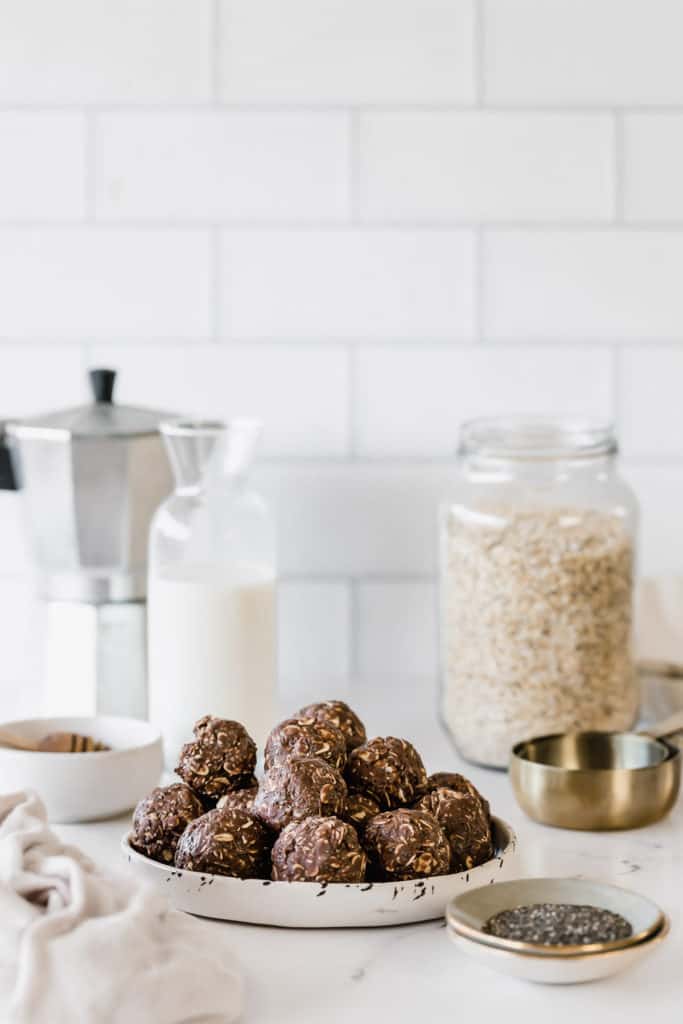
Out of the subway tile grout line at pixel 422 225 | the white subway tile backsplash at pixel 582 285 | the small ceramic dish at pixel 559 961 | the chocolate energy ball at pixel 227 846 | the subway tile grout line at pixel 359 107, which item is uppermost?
the subway tile grout line at pixel 359 107

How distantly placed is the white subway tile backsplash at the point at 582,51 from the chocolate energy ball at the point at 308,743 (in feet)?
2.60

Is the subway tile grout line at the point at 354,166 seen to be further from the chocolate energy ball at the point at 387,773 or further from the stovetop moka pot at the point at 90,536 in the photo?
the chocolate energy ball at the point at 387,773

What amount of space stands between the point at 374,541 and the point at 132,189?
0.44m

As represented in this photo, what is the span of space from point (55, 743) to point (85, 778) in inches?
2.2

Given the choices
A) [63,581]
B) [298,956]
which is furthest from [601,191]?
[298,956]

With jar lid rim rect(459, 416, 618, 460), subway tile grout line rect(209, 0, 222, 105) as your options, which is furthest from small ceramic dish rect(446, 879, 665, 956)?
subway tile grout line rect(209, 0, 222, 105)

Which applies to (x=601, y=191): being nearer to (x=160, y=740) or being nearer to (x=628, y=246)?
(x=628, y=246)

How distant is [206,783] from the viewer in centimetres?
84

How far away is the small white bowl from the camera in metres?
0.93

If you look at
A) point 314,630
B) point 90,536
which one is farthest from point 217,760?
point 314,630

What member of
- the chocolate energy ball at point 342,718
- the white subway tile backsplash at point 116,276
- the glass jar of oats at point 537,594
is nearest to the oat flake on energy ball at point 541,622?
the glass jar of oats at point 537,594

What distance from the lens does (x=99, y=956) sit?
614 mm

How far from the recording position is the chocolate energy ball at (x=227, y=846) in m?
0.75

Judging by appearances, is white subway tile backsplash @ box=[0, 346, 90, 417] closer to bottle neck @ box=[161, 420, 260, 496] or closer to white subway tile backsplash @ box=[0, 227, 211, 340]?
white subway tile backsplash @ box=[0, 227, 211, 340]
